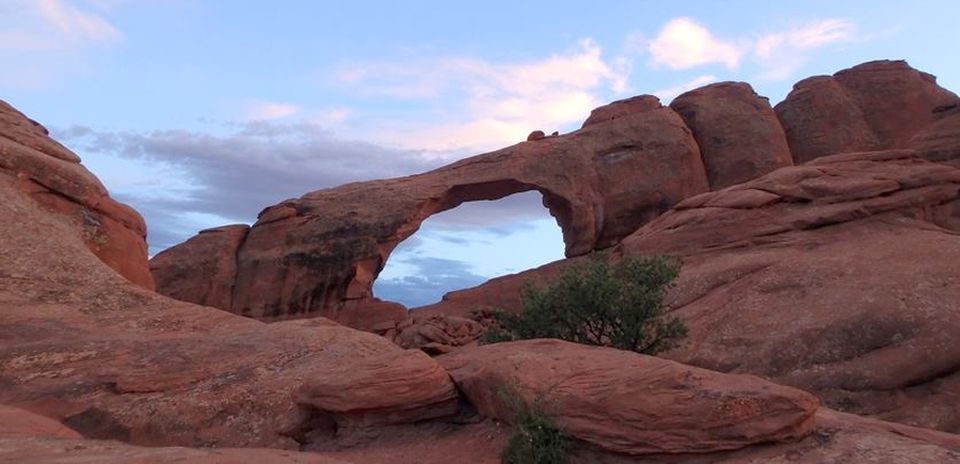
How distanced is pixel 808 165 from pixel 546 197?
46.4ft

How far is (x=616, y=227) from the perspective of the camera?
36.7 metres

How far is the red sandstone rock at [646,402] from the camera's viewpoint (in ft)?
28.8

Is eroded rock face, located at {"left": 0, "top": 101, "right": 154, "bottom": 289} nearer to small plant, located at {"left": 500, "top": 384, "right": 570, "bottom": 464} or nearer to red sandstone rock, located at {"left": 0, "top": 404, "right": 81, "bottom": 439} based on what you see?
red sandstone rock, located at {"left": 0, "top": 404, "right": 81, "bottom": 439}

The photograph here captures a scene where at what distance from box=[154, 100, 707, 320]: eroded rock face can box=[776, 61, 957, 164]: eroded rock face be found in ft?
19.4

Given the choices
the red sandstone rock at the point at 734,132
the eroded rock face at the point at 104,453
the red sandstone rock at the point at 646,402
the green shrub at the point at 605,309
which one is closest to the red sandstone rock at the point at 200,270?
the red sandstone rock at the point at 734,132

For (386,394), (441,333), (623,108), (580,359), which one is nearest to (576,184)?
(623,108)

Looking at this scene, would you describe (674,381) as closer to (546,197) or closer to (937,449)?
(937,449)

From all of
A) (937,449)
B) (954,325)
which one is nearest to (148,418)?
(937,449)

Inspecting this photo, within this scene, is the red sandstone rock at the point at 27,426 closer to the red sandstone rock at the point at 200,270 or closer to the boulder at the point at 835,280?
the boulder at the point at 835,280

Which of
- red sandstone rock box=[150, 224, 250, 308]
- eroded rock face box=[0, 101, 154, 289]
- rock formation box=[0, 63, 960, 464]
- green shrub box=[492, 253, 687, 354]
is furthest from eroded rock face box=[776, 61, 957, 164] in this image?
eroded rock face box=[0, 101, 154, 289]

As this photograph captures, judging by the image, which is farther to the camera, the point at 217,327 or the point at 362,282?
the point at 362,282

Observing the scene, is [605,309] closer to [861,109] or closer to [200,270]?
[200,270]

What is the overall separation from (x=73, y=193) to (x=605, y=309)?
14.0 metres

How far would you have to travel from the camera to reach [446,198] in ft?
122
